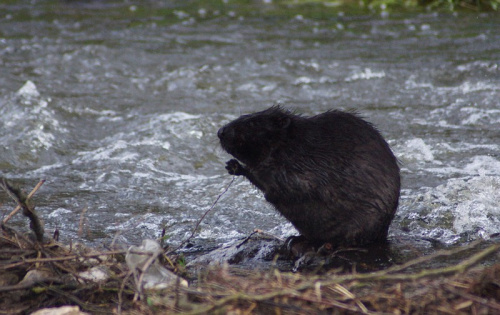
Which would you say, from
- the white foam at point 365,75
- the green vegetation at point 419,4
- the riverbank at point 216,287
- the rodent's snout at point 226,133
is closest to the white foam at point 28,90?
the white foam at point 365,75

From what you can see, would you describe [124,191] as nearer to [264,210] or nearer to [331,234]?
[264,210]

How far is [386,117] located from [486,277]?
4415 millimetres

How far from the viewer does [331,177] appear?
3566mm

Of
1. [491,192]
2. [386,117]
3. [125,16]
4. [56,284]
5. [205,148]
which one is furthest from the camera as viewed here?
[125,16]

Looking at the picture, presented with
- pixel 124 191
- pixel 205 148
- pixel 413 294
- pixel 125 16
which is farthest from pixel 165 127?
pixel 125 16

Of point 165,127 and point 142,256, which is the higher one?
point 142,256

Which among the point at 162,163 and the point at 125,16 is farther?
the point at 125,16

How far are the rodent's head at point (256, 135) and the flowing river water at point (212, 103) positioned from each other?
0.61 m

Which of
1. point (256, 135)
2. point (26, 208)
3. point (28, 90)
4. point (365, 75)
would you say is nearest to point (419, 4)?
point (365, 75)

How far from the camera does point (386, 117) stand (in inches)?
265

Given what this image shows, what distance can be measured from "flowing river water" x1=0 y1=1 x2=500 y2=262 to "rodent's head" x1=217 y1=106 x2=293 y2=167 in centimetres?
61

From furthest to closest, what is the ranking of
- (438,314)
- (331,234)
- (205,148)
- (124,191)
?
(205,148) < (124,191) < (331,234) < (438,314)

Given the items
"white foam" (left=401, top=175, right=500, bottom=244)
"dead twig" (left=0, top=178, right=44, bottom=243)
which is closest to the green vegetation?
"white foam" (left=401, top=175, right=500, bottom=244)

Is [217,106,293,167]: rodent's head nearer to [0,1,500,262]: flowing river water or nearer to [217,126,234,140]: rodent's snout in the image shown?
[217,126,234,140]: rodent's snout
